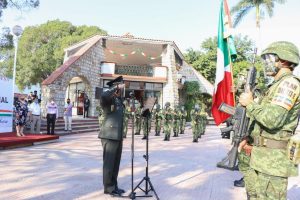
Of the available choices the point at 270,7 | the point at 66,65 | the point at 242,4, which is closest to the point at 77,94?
the point at 66,65

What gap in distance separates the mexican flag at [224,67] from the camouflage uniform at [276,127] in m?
3.31

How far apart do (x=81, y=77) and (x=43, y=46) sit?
16862 mm

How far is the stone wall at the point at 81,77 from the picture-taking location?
17609mm

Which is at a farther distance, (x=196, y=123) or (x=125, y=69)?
(x=125, y=69)

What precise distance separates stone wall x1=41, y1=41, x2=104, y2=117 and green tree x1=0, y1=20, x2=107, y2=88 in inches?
539

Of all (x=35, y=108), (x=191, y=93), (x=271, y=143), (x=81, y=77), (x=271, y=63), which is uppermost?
(x=81, y=77)

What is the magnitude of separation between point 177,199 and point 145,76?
2016 centimetres

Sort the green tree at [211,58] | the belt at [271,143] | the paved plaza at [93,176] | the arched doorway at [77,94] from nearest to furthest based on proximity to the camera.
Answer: the belt at [271,143], the paved plaza at [93,176], the arched doorway at [77,94], the green tree at [211,58]

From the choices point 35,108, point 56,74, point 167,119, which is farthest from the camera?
point 56,74

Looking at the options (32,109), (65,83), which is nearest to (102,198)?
(32,109)

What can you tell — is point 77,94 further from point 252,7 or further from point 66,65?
point 252,7

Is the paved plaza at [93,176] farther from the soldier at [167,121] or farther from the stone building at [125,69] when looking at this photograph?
the stone building at [125,69]

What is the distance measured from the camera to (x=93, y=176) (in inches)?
249

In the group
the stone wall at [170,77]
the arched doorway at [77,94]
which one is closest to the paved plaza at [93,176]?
the stone wall at [170,77]
